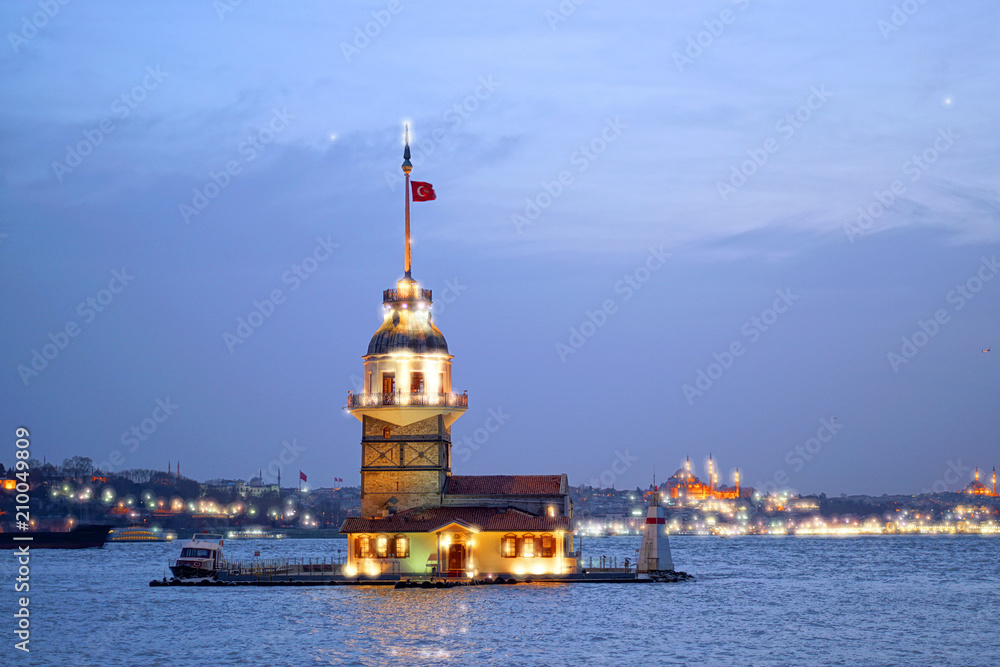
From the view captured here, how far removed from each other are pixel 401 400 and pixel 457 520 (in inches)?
292

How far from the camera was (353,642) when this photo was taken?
50969 millimetres

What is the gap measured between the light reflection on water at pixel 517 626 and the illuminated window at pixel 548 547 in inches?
65.7

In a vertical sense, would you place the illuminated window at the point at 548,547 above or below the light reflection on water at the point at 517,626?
above

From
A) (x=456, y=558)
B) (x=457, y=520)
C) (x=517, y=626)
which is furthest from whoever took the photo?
(x=456, y=558)

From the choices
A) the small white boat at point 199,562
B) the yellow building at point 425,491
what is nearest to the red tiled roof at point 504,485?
the yellow building at point 425,491

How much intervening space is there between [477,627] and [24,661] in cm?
1742

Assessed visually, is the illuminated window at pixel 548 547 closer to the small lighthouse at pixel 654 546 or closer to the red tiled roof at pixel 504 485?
the red tiled roof at pixel 504 485

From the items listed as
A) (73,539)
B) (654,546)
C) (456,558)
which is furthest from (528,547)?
(73,539)

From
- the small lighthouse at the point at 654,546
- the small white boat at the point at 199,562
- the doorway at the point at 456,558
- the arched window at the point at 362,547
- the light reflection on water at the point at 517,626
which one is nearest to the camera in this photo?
the light reflection on water at the point at 517,626

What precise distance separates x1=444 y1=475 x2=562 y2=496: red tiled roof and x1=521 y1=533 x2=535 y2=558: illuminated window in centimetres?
281

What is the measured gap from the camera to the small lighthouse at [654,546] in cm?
7188

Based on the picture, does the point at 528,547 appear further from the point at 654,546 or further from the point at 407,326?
the point at 407,326

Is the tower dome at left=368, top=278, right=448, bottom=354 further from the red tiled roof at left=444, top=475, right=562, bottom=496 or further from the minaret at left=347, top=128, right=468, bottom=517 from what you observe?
the red tiled roof at left=444, top=475, right=562, bottom=496

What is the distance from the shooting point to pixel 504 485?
7344cm
